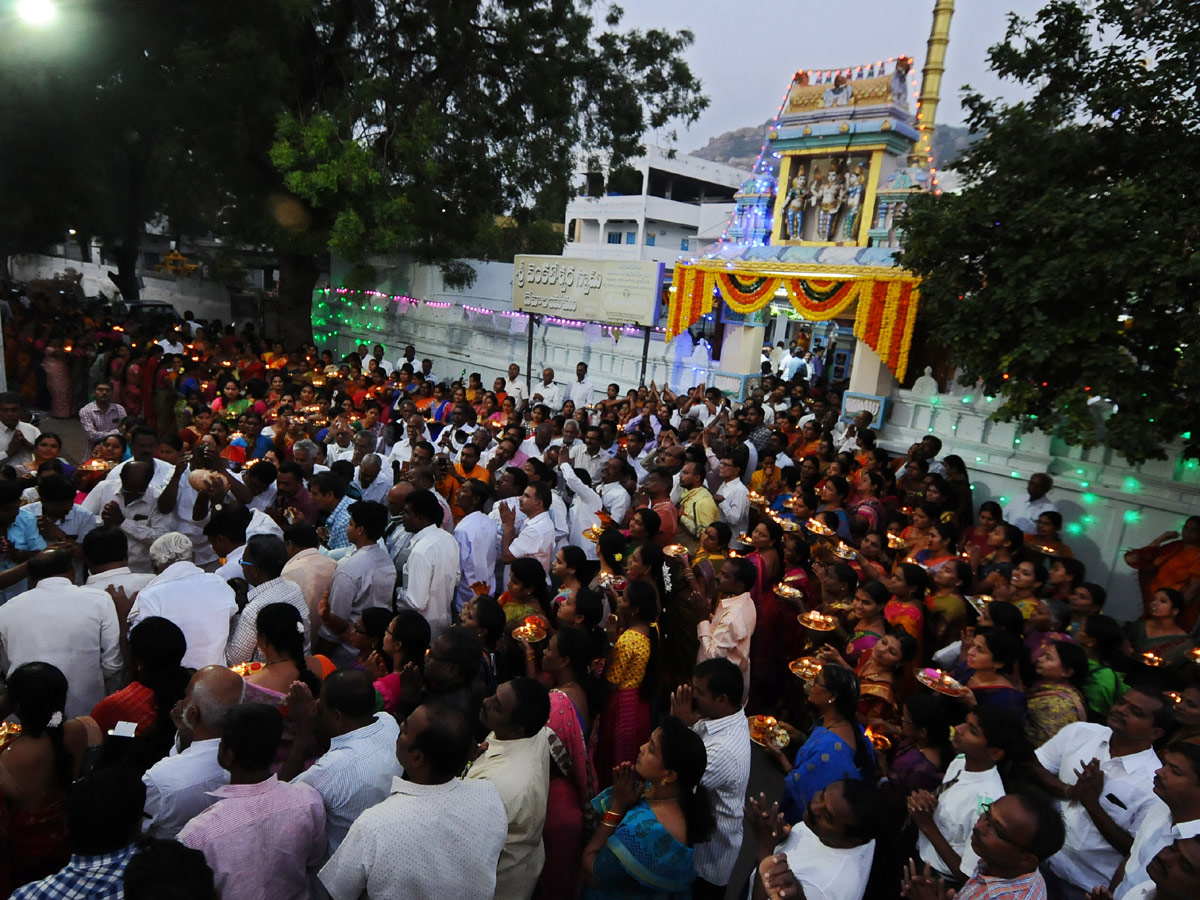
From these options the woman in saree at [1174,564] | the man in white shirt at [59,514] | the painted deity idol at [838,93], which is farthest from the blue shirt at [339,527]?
the painted deity idol at [838,93]

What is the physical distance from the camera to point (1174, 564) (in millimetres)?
6312

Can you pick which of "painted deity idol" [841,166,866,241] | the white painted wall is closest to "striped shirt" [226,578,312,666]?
the white painted wall

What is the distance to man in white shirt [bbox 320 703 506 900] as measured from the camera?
2164mm

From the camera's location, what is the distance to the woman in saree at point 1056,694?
139 inches

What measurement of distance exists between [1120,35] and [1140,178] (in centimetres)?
163

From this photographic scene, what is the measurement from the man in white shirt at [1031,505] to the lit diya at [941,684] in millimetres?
4744

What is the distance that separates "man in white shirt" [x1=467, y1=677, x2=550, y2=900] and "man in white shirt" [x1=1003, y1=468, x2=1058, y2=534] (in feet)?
21.7

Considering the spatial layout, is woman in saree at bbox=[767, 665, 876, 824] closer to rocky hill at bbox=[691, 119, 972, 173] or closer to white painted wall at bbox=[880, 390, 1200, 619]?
white painted wall at bbox=[880, 390, 1200, 619]

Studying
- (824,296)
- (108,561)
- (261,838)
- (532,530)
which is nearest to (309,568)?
(108,561)

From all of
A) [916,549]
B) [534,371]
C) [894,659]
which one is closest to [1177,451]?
[916,549]

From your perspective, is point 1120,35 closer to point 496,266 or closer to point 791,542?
point 791,542

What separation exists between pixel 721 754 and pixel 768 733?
1.54ft

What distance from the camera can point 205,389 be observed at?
1009cm

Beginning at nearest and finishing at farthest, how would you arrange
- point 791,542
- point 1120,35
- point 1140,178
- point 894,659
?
point 894,659
point 791,542
point 1140,178
point 1120,35
